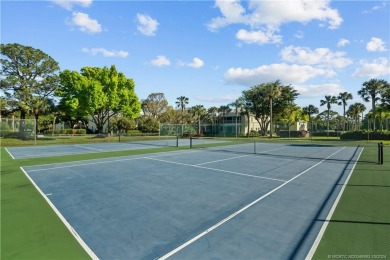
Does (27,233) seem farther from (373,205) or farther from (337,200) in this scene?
(373,205)

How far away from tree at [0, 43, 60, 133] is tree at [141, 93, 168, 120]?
117 ft

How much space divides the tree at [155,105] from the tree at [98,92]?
24914mm

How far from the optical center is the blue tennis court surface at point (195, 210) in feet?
17.4

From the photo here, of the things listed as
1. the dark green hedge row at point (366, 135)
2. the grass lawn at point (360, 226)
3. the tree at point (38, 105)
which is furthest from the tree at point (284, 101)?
the grass lawn at point (360, 226)

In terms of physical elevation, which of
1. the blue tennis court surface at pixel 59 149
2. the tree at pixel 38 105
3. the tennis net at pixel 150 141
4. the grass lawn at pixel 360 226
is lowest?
the grass lawn at pixel 360 226

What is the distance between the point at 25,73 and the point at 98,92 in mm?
13098

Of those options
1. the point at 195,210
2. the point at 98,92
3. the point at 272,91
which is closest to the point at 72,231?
the point at 195,210

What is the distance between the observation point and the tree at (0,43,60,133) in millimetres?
43969

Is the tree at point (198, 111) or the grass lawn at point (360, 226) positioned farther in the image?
the tree at point (198, 111)

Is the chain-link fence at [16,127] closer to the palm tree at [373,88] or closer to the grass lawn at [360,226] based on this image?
the grass lawn at [360,226]

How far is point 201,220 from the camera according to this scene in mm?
6805

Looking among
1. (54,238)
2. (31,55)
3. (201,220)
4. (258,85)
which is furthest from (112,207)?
(258,85)

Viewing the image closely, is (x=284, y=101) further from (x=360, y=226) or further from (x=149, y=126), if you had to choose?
(x=360, y=226)

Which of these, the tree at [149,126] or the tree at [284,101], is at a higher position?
the tree at [284,101]
